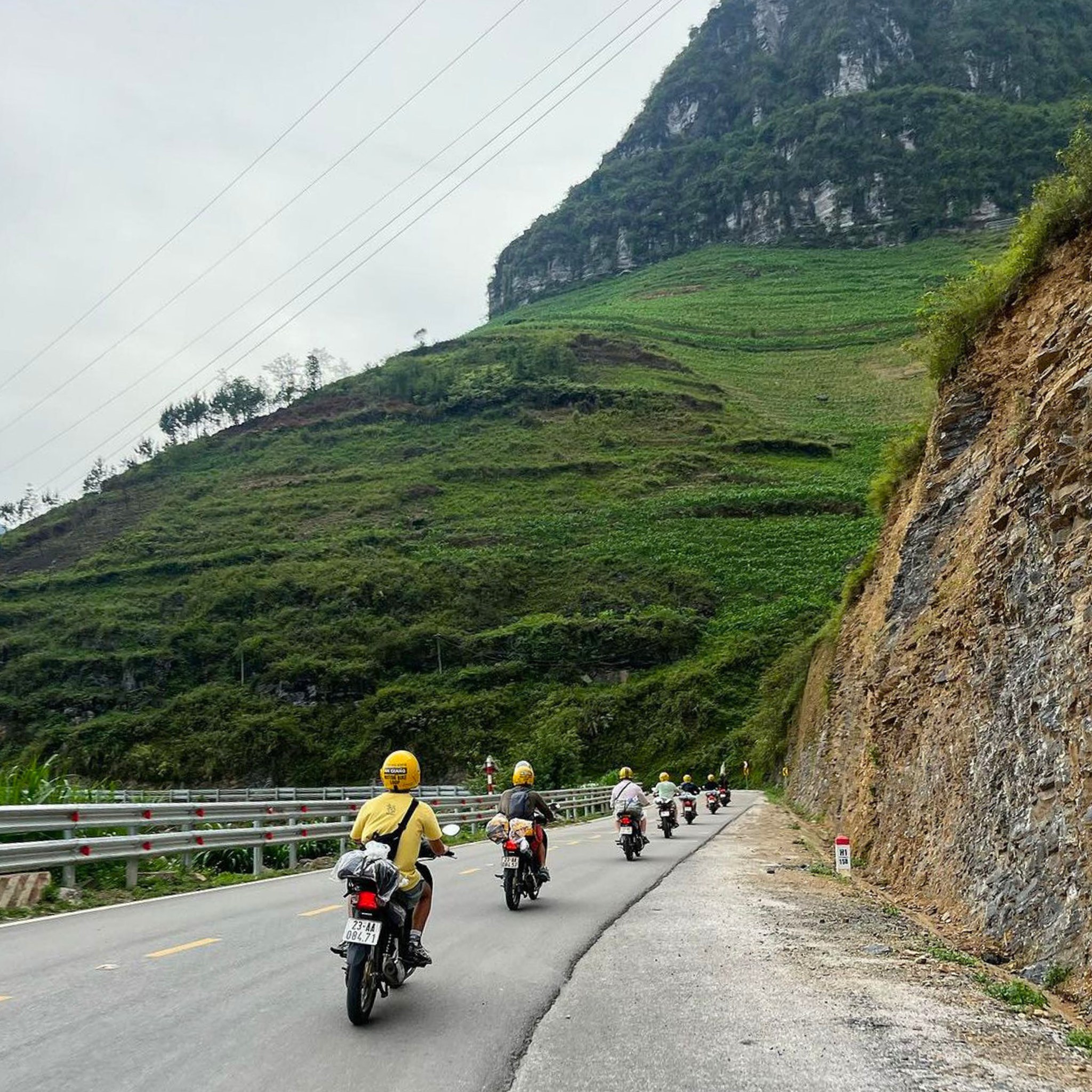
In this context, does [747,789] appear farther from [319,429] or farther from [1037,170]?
[1037,170]

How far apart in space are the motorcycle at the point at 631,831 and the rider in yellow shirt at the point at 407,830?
1063cm

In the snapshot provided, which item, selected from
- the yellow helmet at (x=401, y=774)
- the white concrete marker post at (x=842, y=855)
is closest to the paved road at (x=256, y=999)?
the yellow helmet at (x=401, y=774)

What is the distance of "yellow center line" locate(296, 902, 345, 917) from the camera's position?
10.2m

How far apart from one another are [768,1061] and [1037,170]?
7805 inches

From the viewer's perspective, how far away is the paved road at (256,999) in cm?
481

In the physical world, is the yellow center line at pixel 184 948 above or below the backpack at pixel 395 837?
below

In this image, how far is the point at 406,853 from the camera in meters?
6.66

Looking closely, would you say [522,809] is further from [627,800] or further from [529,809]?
[627,800]

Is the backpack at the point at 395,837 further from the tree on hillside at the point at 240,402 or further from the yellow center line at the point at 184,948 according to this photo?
the tree on hillside at the point at 240,402

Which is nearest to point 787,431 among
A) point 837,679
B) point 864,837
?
point 837,679

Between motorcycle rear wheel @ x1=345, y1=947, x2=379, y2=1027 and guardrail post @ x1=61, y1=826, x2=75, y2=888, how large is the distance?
279 inches

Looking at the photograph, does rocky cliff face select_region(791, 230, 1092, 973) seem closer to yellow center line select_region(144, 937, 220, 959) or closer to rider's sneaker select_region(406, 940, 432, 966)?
rider's sneaker select_region(406, 940, 432, 966)

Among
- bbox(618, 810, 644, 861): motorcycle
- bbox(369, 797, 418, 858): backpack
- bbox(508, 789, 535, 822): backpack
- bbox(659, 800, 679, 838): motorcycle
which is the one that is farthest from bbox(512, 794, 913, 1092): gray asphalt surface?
bbox(659, 800, 679, 838): motorcycle

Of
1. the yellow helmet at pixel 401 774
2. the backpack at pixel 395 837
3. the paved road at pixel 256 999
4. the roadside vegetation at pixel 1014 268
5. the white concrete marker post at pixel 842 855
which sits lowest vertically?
the white concrete marker post at pixel 842 855
